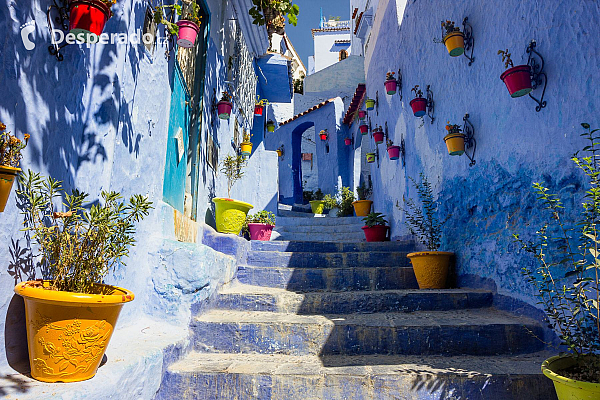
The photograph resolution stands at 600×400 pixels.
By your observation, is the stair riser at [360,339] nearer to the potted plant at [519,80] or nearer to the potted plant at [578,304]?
the potted plant at [578,304]

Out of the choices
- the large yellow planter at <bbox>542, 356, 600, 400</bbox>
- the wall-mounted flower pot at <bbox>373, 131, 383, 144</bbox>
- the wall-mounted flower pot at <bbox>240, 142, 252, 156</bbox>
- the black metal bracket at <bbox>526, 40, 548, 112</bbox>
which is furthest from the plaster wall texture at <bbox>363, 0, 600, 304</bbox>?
the wall-mounted flower pot at <bbox>240, 142, 252, 156</bbox>

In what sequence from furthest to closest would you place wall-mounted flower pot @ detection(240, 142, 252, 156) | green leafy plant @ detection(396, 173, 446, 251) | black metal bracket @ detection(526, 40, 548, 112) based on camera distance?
wall-mounted flower pot @ detection(240, 142, 252, 156)
green leafy plant @ detection(396, 173, 446, 251)
black metal bracket @ detection(526, 40, 548, 112)

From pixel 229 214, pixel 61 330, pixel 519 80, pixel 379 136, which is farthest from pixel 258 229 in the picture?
pixel 61 330

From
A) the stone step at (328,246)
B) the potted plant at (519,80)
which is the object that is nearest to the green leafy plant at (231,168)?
the stone step at (328,246)

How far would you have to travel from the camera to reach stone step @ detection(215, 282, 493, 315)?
11.4ft

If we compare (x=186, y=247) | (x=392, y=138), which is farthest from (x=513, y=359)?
(x=392, y=138)

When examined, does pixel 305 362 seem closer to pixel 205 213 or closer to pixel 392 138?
pixel 205 213

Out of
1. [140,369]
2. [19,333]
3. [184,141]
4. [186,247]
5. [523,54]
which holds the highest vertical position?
[523,54]

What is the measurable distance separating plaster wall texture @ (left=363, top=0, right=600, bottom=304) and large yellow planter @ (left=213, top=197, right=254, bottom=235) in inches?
94.5

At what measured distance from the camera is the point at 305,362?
2.71 m

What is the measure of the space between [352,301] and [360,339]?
60 centimetres

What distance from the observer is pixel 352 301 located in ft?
11.5

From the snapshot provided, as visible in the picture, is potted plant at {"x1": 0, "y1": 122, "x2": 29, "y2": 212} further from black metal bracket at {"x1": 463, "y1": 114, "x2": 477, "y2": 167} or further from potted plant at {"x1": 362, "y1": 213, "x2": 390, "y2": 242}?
potted plant at {"x1": 362, "y1": 213, "x2": 390, "y2": 242}

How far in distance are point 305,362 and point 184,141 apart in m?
2.69
